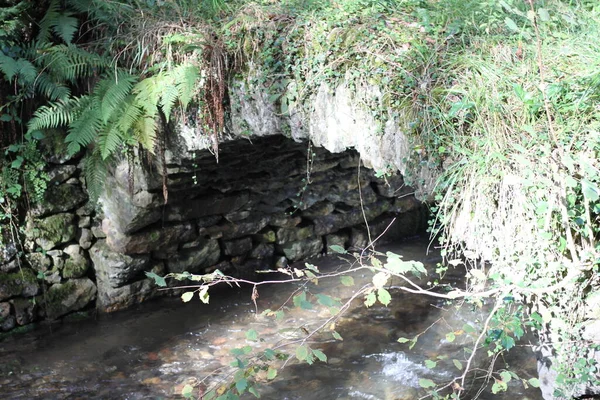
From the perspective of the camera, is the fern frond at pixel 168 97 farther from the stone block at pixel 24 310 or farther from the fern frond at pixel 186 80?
the stone block at pixel 24 310

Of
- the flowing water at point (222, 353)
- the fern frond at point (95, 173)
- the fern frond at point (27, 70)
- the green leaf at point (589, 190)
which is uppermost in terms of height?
the fern frond at point (27, 70)

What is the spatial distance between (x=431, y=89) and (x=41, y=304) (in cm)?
435

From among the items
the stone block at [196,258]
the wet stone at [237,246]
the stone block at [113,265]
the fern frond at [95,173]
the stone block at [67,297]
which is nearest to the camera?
the fern frond at [95,173]

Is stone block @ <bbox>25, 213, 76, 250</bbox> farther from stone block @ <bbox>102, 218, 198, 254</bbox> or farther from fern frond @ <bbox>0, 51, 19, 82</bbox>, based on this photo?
fern frond @ <bbox>0, 51, 19, 82</bbox>

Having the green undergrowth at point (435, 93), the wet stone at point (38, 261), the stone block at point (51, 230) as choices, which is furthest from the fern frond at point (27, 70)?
the wet stone at point (38, 261)

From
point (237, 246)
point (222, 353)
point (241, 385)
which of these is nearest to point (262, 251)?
point (237, 246)

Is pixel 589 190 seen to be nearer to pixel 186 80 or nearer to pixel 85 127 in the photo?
pixel 186 80

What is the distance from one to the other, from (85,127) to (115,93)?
0.42m

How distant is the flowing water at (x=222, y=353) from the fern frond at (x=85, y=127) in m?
1.85

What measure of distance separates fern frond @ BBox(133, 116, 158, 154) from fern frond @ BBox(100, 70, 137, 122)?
8.4 inches

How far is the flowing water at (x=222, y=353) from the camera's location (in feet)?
15.8

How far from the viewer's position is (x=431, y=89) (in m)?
3.70

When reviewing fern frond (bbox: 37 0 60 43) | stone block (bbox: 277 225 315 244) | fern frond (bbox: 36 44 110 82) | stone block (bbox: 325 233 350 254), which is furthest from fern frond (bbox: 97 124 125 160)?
stone block (bbox: 325 233 350 254)

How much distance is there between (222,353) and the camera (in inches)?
214
